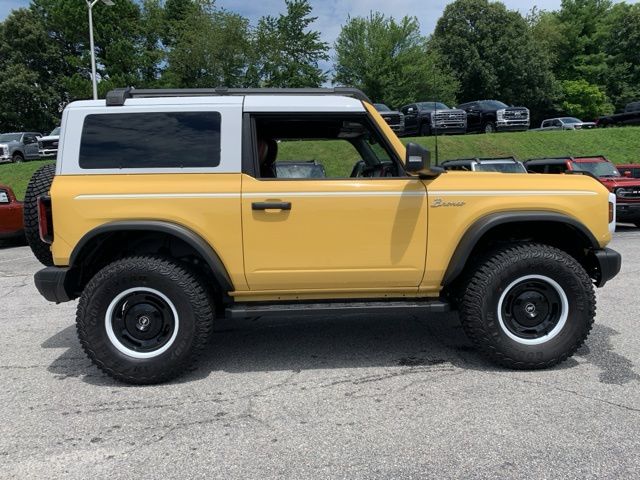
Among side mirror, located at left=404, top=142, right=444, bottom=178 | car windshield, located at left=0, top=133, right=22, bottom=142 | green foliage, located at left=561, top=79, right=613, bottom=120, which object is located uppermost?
green foliage, located at left=561, top=79, right=613, bottom=120

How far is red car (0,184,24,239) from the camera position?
33.7 ft

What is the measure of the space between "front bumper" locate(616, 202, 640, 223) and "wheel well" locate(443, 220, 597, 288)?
8850mm

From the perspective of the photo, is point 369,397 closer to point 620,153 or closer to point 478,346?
point 478,346

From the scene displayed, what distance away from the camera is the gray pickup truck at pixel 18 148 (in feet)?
73.9

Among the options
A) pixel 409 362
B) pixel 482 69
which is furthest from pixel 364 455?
pixel 482 69

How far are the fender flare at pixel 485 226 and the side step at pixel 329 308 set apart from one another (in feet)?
0.89

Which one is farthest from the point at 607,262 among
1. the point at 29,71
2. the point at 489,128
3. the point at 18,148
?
the point at 29,71

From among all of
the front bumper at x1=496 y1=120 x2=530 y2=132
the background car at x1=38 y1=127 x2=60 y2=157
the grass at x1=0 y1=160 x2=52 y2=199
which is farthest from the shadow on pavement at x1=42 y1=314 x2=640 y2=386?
the front bumper at x1=496 y1=120 x2=530 y2=132

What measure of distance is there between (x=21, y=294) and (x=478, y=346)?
5.90 metres

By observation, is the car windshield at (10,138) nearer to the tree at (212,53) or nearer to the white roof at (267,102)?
the tree at (212,53)

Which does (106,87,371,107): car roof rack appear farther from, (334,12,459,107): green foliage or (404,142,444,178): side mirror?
(334,12,459,107): green foliage

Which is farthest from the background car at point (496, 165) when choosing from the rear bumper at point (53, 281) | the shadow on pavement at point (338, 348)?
the rear bumper at point (53, 281)

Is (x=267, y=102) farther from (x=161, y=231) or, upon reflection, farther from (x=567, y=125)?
(x=567, y=125)

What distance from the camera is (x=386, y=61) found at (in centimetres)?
3797
